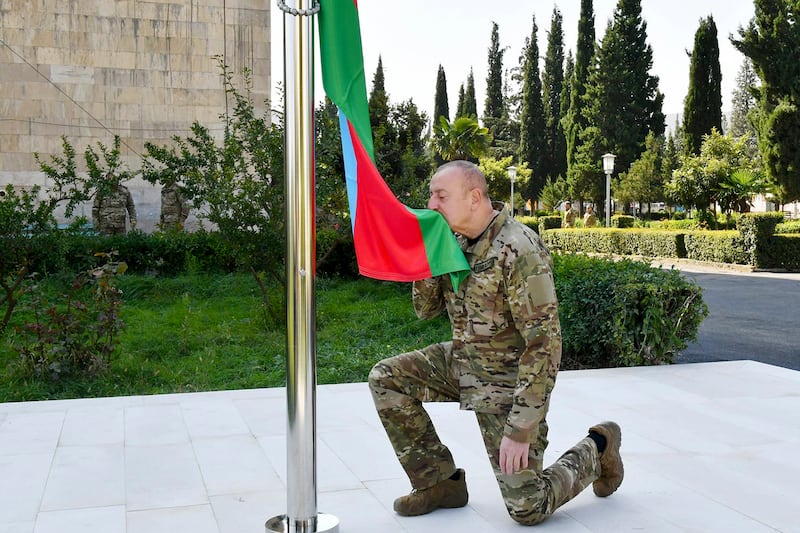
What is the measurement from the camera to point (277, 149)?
9820mm

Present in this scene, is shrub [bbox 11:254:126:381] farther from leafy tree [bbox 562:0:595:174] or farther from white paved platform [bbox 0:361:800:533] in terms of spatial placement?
leafy tree [bbox 562:0:595:174]

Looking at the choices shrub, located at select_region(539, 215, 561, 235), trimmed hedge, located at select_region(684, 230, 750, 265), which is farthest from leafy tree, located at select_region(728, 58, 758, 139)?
trimmed hedge, located at select_region(684, 230, 750, 265)

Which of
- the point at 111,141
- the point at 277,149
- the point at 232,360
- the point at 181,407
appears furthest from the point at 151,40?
the point at 181,407

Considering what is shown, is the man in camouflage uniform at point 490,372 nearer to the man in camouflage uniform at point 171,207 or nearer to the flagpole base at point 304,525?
the flagpole base at point 304,525

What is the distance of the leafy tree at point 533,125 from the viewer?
47.3 m

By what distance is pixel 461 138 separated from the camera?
37406 mm

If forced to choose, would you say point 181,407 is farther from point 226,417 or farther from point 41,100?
point 41,100

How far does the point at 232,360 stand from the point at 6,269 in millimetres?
2609

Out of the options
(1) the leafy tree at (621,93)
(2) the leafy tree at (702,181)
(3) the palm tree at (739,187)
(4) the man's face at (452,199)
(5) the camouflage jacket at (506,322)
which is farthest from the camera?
(1) the leafy tree at (621,93)

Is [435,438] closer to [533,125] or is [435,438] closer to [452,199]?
[452,199]

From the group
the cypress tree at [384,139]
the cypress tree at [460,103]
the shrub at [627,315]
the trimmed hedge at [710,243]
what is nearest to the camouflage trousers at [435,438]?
the shrub at [627,315]

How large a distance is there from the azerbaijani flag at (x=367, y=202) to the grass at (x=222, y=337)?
Answer: 4.41 m

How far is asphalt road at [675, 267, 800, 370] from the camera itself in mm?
8906

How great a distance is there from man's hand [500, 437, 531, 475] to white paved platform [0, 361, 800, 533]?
0.33 meters
